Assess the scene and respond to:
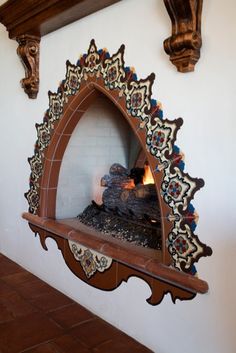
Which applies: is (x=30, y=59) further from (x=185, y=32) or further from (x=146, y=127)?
(x=185, y=32)

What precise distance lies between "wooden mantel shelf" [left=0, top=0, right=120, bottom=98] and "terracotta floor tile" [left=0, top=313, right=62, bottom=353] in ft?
5.14

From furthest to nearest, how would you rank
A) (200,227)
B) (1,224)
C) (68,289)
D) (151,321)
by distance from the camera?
(1,224)
(68,289)
(151,321)
(200,227)

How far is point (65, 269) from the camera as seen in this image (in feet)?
8.50

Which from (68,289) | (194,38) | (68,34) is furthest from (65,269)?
(194,38)

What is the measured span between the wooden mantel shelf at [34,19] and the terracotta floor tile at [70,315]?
153 centimetres

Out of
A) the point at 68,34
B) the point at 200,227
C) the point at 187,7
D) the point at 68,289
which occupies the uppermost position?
the point at 68,34

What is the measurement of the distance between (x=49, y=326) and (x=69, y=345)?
9.4 inches

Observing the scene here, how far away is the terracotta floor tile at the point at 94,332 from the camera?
206 cm

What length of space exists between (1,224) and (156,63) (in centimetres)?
228

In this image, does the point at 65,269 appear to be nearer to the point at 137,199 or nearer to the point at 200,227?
the point at 137,199

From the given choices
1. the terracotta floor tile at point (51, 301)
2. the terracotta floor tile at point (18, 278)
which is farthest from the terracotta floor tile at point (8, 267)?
the terracotta floor tile at point (51, 301)

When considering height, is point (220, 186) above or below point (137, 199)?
above

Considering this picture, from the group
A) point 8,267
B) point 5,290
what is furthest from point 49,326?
point 8,267

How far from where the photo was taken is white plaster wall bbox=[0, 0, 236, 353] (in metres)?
1.54
